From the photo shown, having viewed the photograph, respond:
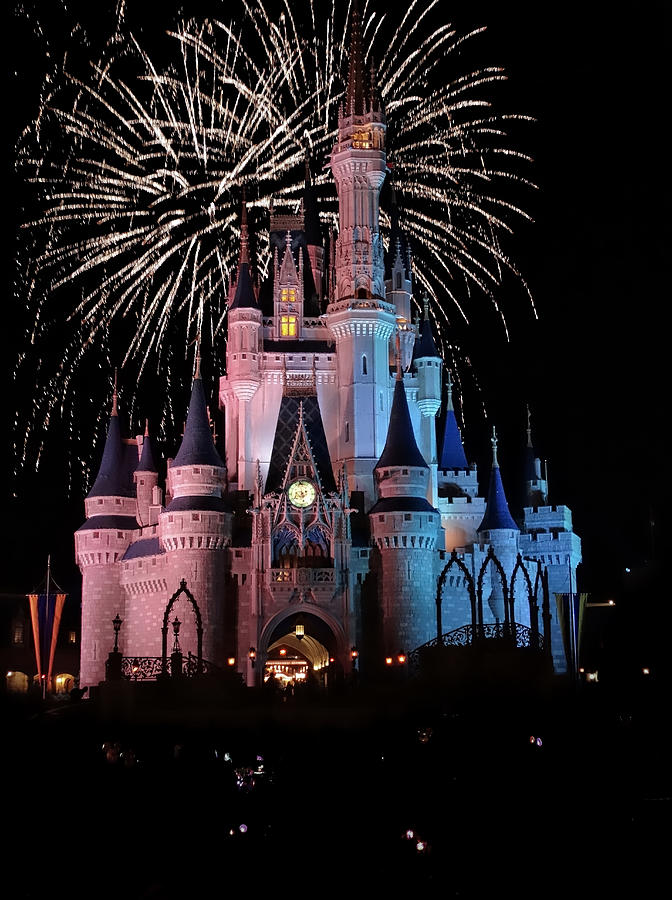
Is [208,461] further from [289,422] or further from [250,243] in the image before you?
[250,243]

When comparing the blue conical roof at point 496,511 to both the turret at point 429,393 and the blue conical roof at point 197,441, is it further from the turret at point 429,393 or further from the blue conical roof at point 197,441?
the blue conical roof at point 197,441

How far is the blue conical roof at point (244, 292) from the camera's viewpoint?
282 ft

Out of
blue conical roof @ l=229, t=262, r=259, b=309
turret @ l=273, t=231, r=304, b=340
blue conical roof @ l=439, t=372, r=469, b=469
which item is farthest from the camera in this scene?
blue conical roof @ l=439, t=372, r=469, b=469

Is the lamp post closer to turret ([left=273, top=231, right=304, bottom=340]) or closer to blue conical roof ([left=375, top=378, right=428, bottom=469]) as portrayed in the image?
blue conical roof ([left=375, top=378, right=428, bottom=469])

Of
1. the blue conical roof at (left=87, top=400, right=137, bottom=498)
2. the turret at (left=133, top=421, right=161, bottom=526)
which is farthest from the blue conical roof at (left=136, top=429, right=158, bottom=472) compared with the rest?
the blue conical roof at (left=87, top=400, right=137, bottom=498)

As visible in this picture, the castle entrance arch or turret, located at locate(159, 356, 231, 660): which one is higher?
turret, located at locate(159, 356, 231, 660)

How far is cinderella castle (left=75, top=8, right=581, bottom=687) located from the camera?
78562mm

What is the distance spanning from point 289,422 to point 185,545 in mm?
10604

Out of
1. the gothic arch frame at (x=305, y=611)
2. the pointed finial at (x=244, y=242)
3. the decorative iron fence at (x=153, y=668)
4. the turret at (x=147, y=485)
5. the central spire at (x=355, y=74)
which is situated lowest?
the decorative iron fence at (x=153, y=668)

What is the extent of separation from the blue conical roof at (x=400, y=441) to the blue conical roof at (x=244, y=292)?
1000 centimetres

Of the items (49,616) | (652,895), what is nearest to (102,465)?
(49,616)

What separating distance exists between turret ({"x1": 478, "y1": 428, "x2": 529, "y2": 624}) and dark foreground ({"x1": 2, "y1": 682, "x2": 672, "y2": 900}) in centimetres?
2074

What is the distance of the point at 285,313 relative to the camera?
287 feet

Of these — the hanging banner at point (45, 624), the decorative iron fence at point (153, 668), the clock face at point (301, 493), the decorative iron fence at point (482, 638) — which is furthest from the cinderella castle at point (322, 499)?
the hanging banner at point (45, 624)
